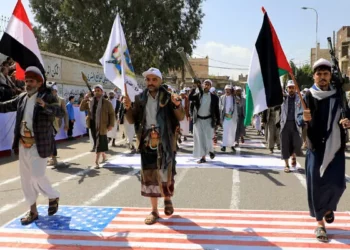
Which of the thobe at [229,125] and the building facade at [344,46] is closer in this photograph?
the thobe at [229,125]

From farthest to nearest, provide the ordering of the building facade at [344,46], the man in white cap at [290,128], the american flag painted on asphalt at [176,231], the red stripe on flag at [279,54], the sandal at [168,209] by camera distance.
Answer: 1. the building facade at [344,46]
2. the man in white cap at [290,128]
3. the sandal at [168,209]
4. the red stripe on flag at [279,54]
5. the american flag painted on asphalt at [176,231]

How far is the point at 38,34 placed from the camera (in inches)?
1497

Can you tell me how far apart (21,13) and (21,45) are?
1.76 ft

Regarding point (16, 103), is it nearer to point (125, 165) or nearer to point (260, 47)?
point (260, 47)

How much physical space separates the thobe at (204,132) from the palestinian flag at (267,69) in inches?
174

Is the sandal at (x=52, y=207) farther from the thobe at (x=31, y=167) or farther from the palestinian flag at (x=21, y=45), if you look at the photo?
the palestinian flag at (x=21, y=45)

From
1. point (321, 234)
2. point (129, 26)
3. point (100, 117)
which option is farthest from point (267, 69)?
point (129, 26)

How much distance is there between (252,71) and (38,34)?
36436 mm

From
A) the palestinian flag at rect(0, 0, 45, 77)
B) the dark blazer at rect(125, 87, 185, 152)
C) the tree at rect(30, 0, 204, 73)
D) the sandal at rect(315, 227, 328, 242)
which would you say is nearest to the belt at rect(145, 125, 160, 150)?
the dark blazer at rect(125, 87, 185, 152)

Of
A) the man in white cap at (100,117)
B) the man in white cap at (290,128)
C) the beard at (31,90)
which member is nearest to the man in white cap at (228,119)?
the man in white cap at (290,128)

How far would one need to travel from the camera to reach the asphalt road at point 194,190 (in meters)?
4.64

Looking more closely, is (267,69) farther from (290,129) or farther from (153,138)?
(290,129)

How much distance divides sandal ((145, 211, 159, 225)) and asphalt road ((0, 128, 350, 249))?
0.09 m

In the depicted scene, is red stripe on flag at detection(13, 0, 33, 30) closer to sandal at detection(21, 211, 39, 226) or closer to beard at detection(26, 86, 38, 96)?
beard at detection(26, 86, 38, 96)
